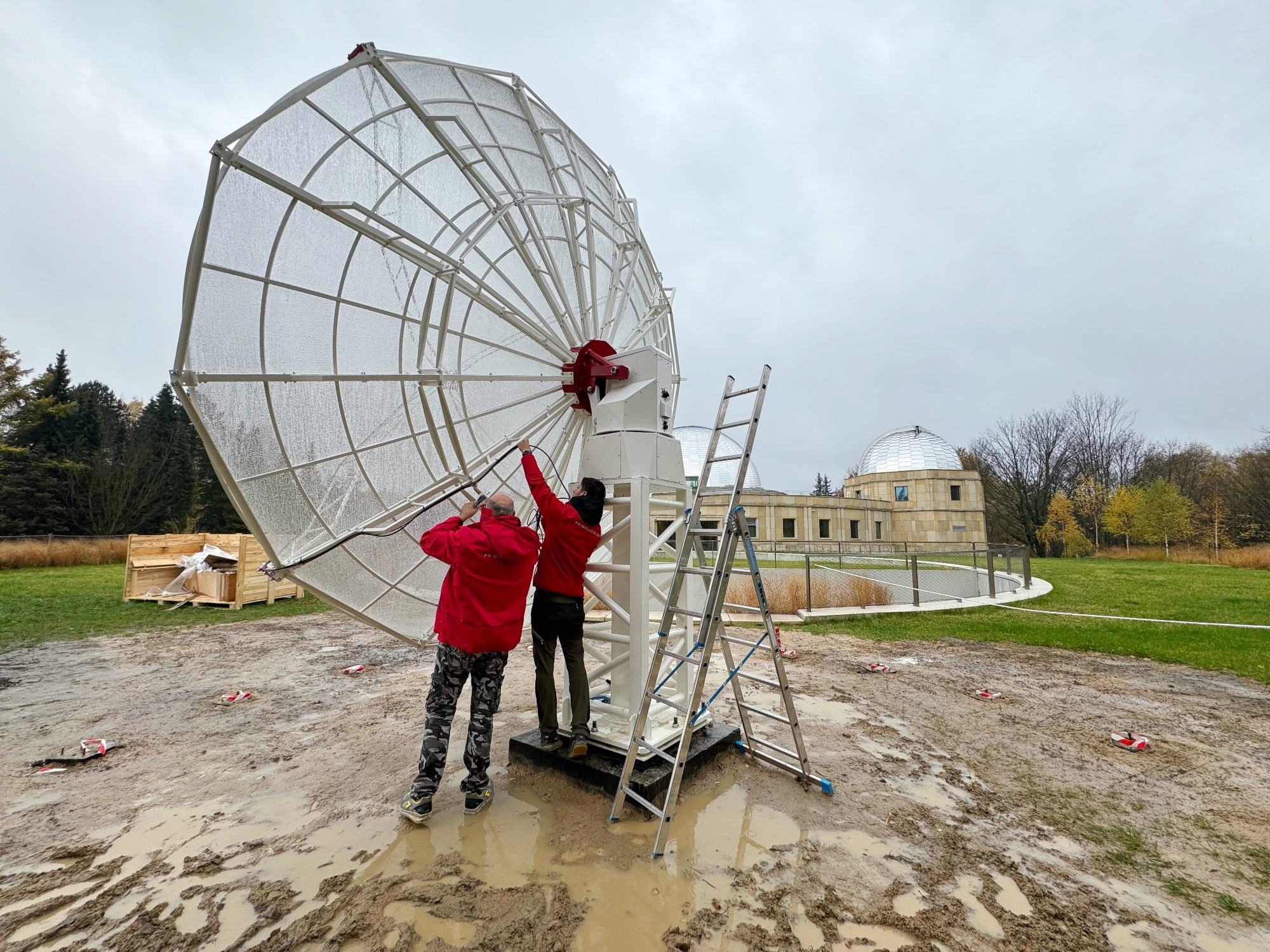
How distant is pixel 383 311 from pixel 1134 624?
14195mm

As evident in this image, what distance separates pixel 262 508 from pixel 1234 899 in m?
6.08

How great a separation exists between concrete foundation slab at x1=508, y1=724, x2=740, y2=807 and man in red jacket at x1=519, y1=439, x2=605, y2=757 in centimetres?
9

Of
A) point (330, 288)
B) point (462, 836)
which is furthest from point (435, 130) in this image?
point (462, 836)

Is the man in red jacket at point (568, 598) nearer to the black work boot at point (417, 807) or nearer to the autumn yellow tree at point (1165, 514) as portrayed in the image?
the black work boot at point (417, 807)

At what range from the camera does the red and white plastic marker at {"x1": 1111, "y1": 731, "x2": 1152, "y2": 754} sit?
5.02 m

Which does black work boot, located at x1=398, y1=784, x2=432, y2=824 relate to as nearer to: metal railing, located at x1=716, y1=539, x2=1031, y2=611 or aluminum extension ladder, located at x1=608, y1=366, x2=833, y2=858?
aluminum extension ladder, located at x1=608, y1=366, x2=833, y2=858

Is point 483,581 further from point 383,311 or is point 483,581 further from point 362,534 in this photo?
point 383,311

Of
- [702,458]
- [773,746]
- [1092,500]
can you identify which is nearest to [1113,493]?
[1092,500]

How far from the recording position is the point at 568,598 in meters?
4.38

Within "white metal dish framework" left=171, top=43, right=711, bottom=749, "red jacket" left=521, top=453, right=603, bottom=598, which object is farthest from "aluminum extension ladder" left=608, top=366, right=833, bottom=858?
"red jacket" left=521, top=453, right=603, bottom=598

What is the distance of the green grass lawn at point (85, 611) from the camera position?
1052cm

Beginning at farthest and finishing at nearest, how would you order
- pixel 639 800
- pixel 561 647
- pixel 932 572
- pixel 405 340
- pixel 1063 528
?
pixel 1063 528
pixel 932 572
pixel 405 340
pixel 561 647
pixel 639 800

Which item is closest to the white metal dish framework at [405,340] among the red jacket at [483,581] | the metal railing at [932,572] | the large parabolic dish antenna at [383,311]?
the large parabolic dish antenna at [383,311]

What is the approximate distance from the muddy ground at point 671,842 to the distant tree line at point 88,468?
3341cm
